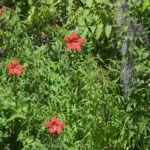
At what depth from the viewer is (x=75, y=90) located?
298 centimetres

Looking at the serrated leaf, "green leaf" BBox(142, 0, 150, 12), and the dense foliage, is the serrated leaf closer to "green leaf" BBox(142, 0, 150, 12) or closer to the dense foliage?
the dense foliage

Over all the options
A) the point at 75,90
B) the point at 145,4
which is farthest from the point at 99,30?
the point at 75,90

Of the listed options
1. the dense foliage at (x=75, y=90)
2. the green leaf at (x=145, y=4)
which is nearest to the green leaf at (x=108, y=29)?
the dense foliage at (x=75, y=90)

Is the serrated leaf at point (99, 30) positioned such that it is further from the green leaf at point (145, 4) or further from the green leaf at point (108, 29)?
the green leaf at point (145, 4)

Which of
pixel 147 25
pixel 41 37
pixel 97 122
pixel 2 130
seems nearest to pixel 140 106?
pixel 97 122

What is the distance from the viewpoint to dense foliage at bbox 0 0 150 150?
2752 millimetres

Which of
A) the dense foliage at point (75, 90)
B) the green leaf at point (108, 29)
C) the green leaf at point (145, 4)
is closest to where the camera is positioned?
the dense foliage at point (75, 90)

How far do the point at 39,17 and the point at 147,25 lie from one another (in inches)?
Answer: 47.7

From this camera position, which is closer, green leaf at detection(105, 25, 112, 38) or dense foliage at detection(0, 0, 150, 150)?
dense foliage at detection(0, 0, 150, 150)

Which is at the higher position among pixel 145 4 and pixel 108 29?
pixel 145 4

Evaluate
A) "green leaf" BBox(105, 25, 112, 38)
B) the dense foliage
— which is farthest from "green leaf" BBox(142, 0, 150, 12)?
"green leaf" BBox(105, 25, 112, 38)

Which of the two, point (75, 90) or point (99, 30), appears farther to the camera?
point (99, 30)

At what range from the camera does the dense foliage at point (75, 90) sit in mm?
2752

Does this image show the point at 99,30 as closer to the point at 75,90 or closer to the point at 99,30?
the point at 99,30
